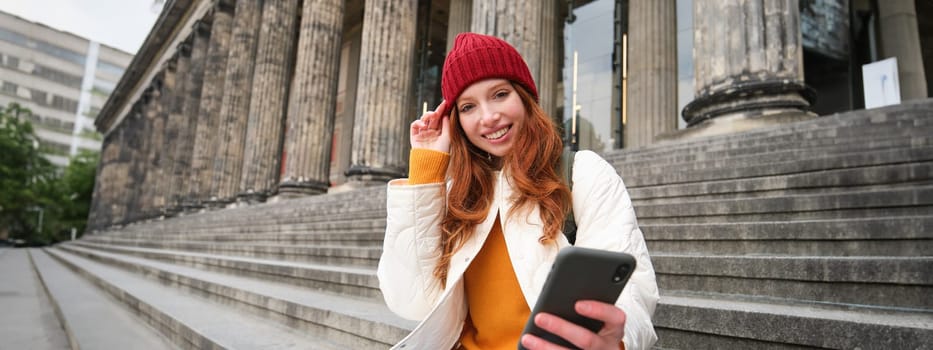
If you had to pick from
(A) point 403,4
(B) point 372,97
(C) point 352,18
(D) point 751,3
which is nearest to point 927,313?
(D) point 751,3

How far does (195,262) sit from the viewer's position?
26.2ft

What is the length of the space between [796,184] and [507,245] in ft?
10.5

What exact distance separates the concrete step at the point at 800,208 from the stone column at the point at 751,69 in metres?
2.27

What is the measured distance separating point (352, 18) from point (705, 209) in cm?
2220

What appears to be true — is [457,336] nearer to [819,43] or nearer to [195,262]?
[195,262]

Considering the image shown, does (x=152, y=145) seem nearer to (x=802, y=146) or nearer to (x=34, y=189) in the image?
(x=34, y=189)

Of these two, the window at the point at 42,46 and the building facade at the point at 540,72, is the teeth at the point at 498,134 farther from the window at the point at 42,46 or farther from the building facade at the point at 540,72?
the window at the point at 42,46

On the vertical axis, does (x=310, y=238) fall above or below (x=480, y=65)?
below

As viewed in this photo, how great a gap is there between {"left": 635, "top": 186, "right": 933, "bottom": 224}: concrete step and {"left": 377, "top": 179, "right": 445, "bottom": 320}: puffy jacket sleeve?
9.00 feet

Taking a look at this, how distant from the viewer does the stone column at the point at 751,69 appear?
207 inches

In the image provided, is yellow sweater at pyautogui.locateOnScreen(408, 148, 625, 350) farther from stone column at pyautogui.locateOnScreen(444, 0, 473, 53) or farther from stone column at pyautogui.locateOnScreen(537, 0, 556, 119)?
stone column at pyautogui.locateOnScreen(444, 0, 473, 53)

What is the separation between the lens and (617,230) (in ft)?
3.76

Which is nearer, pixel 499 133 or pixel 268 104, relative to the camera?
pixel 499 133

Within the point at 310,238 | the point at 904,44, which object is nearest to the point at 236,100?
the point at 310,238
